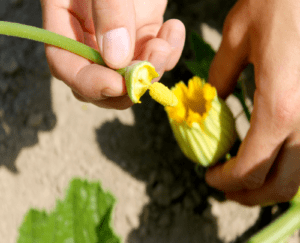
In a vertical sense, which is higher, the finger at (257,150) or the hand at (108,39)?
the hand at (108,39)

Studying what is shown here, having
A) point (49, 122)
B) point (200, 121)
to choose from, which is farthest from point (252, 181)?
point (49, 122)

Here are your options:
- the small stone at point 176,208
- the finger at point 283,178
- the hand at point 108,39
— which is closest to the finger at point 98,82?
the hand at point 108,39

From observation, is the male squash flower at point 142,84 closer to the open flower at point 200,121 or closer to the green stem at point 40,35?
the green stem at point 40,35

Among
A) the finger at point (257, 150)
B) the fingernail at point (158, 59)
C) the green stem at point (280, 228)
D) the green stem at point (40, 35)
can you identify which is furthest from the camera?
the green stem at point (280, 228)

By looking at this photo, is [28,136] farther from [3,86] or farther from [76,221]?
[76,221]

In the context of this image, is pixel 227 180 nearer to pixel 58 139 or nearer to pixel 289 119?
pixel 289 119

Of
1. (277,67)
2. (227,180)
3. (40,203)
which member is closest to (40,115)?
(40,203)

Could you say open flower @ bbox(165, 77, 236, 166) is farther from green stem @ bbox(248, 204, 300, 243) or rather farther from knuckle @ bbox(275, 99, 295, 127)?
green stem @ bbox(248, 204, 300, 243)
